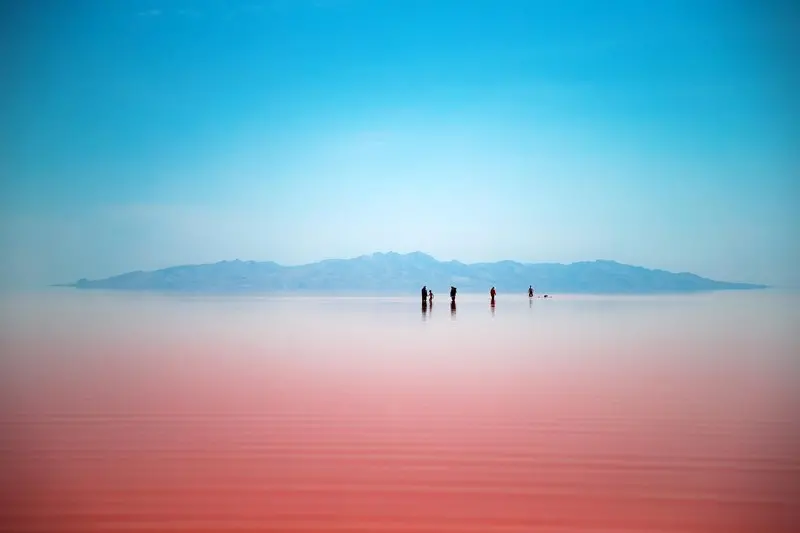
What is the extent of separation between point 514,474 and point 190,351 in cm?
1015

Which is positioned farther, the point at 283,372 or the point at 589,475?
the point at 283,372

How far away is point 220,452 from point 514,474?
9.68 ft

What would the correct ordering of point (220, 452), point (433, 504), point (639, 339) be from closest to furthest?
point (433, 504)
point (220, 452)
point (639, 339)

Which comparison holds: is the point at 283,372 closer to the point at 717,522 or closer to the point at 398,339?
the point at 398,339

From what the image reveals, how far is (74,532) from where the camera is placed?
16.6 feet

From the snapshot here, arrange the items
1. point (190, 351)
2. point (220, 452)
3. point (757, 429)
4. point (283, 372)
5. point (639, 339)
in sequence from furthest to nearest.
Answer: point (639, 339) < point (190, 351) < point (283, 372) < point (757, 429) < point (220, 452)

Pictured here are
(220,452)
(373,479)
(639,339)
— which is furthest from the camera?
(639,339)

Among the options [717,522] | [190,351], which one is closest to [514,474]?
[717,522]

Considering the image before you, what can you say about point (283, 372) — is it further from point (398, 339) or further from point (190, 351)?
point (398, 339)

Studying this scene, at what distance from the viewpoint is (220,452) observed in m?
6.80

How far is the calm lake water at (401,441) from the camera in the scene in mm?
5309

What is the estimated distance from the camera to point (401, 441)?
7.16m

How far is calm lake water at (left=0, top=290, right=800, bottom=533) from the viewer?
209 inches

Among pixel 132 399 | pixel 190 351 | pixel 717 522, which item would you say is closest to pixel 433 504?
pixel 717 522
